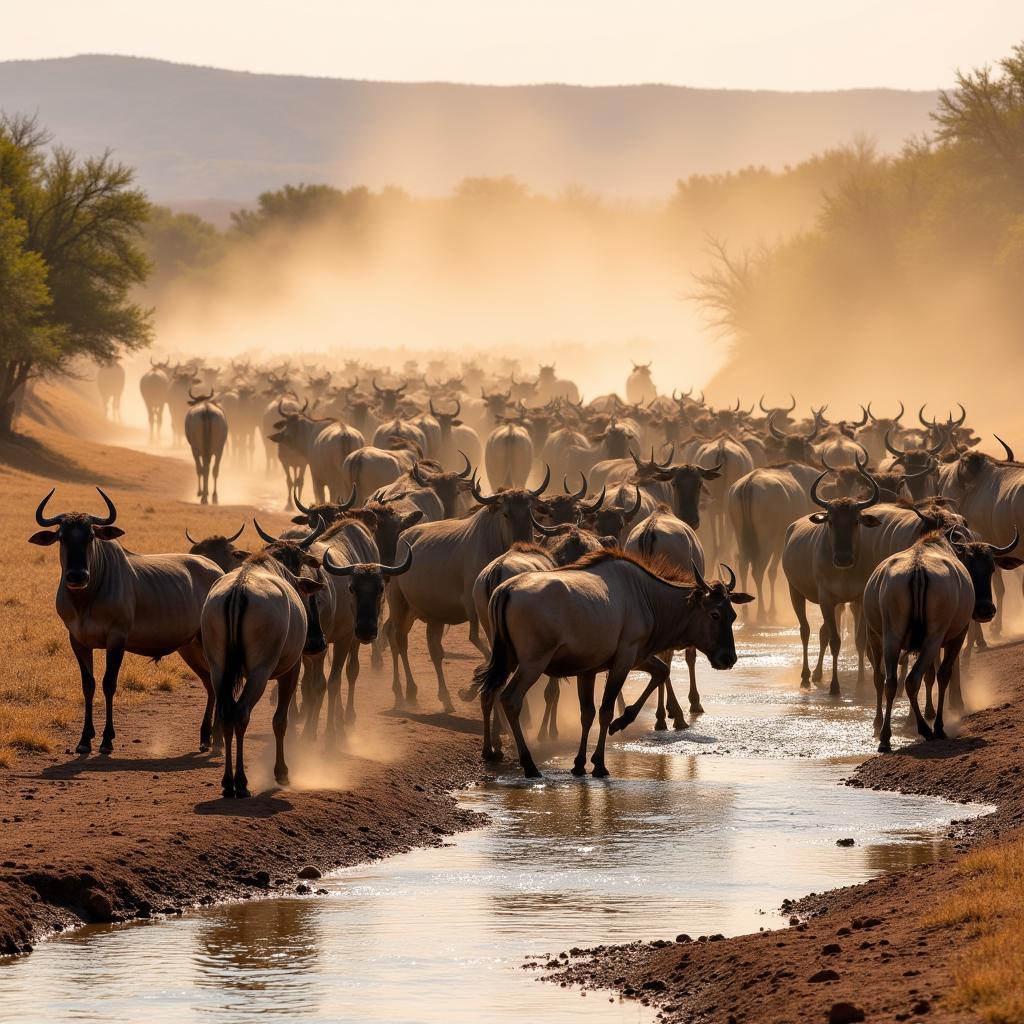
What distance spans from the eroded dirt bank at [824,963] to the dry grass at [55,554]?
251 inches

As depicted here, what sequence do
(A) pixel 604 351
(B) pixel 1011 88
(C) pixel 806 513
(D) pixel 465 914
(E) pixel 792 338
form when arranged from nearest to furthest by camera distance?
(D) pixel 465 914, (C) pixel 806 513, (B) pixel 1011 88, (E) pixel 792 338, (A) pixel 604 351

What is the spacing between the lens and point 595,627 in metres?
14.6

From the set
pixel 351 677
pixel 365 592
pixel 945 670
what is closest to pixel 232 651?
pixel 365 592

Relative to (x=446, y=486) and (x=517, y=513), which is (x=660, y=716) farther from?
(x=446, y=486)

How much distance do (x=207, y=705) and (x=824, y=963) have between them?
7.74m

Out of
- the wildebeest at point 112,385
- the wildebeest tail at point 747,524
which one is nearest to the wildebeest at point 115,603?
the wildebeest tail at point 747,524

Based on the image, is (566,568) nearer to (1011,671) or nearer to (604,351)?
(1011,671)

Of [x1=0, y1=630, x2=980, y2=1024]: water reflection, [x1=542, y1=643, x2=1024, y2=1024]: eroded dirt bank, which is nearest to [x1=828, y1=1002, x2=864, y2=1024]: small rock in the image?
[x1=542, y1=643, x2=1024, y2=1024]: eroded dirt bank

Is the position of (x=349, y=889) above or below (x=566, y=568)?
below

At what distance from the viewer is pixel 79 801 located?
12.9m

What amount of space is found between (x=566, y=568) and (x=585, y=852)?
299cm

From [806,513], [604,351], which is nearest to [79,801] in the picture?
[806,513]

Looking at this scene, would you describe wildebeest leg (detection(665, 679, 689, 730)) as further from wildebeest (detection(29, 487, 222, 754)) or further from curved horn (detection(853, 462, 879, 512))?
wildebeest (detection(29, 487, 222, 754))

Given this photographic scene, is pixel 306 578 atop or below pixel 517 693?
atop
